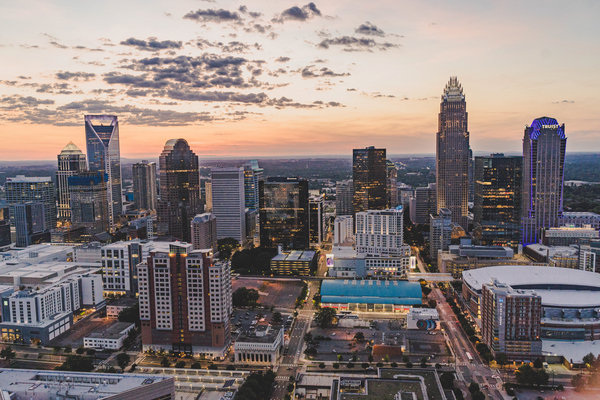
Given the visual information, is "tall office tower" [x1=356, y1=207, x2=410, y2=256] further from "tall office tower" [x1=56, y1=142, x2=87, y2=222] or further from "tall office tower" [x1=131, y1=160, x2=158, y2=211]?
"tall office tower" [x1=131, y1=160, x2=158, y2=211]

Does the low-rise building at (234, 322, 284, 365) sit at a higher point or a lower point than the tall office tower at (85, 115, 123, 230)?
lower

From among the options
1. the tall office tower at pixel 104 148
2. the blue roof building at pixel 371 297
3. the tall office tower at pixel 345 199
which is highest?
the tall office tower at pixel 104 148

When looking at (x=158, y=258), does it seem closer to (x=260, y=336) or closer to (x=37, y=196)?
(x=260, y=336)

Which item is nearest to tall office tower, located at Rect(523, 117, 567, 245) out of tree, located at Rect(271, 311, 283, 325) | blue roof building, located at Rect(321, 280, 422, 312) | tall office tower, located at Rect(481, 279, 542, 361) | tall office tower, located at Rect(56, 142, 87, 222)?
blue roof building, located at Rect(321, 280, 422, 312)

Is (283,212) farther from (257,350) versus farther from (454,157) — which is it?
(454,157)

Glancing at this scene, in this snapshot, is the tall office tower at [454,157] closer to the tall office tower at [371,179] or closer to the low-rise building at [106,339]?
the tall office tower at [371,179]

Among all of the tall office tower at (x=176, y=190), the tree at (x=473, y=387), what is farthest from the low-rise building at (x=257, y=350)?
the tall office tower at (x=176, y=190)
